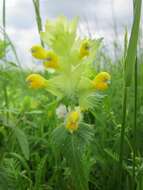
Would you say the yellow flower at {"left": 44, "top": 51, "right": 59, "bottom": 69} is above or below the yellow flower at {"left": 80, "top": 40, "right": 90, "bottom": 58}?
below

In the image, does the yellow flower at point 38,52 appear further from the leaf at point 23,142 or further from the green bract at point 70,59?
the leaf at point 23,142

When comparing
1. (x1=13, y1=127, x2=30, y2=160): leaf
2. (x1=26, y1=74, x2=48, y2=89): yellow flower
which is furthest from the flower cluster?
(x1=13, y1=127, x2=30, y2=160): leaf

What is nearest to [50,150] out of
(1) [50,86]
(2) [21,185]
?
(2) [21,185]

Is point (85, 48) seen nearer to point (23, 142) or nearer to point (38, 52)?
point (38, 52)

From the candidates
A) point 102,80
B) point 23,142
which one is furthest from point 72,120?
point 23,142

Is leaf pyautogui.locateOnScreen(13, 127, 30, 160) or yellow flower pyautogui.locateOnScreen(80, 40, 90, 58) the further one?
leaf pyautogui.locateOnScreen(13, 127, 30, 160)

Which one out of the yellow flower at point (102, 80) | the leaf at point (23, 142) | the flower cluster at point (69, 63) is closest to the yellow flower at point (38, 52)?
the flower cluster at point (69, 63)

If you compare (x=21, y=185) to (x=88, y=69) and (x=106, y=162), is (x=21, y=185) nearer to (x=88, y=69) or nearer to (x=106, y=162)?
(x=106, y=162)

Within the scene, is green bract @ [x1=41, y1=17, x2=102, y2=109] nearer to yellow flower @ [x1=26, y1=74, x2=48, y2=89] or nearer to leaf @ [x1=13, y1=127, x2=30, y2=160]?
yellow flower @ [x1=26, y1=74, x2=48, y2=89]
